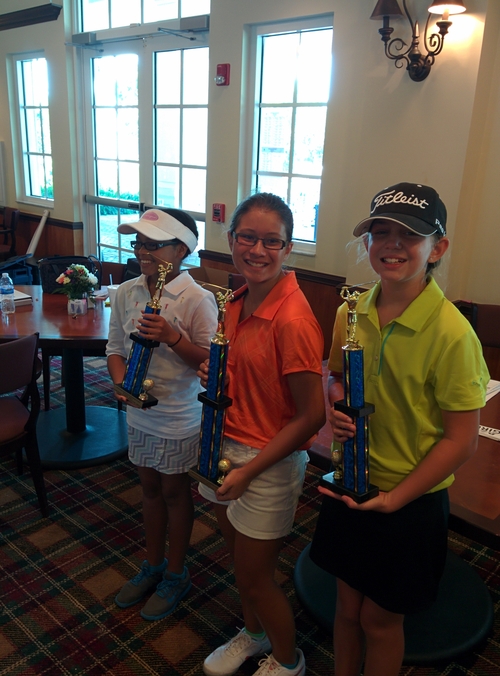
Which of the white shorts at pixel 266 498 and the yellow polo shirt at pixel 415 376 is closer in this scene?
the yellow polo shirt at pixel 415 376

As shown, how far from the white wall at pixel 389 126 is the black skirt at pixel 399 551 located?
2.22 m

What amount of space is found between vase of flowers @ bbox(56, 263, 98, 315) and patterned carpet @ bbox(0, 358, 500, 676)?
837 mm

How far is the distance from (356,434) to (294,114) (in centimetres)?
327

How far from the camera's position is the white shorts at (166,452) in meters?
1.64

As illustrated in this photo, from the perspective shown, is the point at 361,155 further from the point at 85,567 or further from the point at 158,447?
the point at 85,567

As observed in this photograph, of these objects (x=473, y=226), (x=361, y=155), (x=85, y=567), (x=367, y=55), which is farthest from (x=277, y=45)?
(x=85, y=567)

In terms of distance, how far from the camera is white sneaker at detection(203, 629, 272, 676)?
1.59m

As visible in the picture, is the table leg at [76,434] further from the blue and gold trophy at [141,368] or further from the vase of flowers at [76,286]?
the blue and gold trophy at [141,368]

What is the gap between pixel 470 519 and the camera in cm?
115

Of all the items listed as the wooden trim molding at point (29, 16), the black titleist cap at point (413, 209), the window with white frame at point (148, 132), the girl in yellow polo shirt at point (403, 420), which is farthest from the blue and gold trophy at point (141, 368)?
the wooden trim molding at point (29, 16)

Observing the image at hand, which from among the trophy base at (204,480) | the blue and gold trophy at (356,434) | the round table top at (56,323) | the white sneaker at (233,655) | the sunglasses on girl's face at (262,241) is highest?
the sunglasses on girl's face at (262,241)

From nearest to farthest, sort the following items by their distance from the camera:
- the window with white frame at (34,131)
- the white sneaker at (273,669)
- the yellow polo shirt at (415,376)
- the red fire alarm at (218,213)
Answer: the yellow polo shirt at (415,376), the white sneaker at (273,669), the red fire alarm at (218,213), the window with white frame at (34,131)

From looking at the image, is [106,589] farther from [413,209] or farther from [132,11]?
[132,11]

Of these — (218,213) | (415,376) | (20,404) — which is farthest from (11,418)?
(218,213)
